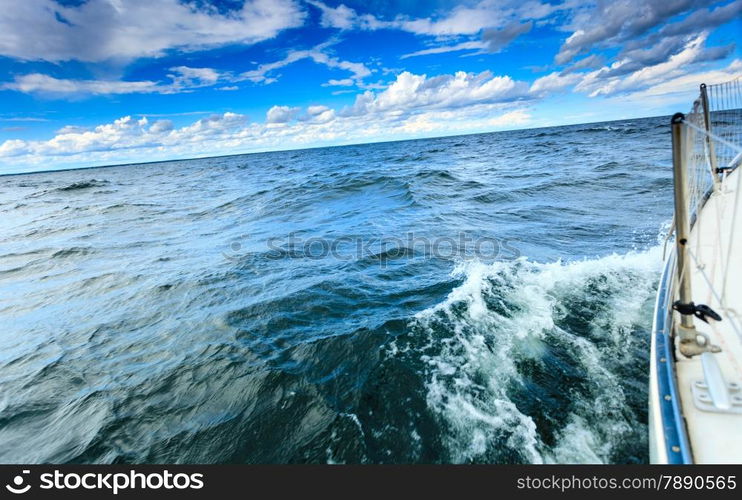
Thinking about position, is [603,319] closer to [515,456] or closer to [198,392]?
[515,456]

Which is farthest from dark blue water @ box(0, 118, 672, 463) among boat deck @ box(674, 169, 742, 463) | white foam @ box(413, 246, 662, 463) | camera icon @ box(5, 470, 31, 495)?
boat deck @ box(674, 169, 742, 463)

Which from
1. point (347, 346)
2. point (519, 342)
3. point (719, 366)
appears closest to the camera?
point (719, 366)

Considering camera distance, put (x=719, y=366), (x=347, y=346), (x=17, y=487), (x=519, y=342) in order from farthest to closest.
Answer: (x=347, y=346) → (x=519, y=342) → (x=17, y=487) → (x=719, y=366)

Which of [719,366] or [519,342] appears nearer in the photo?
[719,366]

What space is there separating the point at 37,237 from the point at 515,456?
26.4 metres

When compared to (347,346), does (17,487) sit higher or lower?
higher

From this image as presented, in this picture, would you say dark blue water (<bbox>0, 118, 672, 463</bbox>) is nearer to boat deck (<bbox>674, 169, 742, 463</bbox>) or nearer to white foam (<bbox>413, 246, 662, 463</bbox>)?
white foam (<bbox>413, 246, 662, 463</bbox>)

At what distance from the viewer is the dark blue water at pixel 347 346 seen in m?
4.22

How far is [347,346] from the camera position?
611cm

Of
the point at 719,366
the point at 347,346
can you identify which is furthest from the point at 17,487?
the point at 719,366

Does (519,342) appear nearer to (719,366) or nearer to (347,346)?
(719,366)

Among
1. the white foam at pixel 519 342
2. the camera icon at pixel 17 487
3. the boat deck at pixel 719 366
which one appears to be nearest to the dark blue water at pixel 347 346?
the white foam at pixel 519 342

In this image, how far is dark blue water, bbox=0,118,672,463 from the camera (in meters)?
4.22

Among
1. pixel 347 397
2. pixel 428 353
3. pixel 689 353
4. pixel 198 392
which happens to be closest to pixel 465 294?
pixel 428 353
